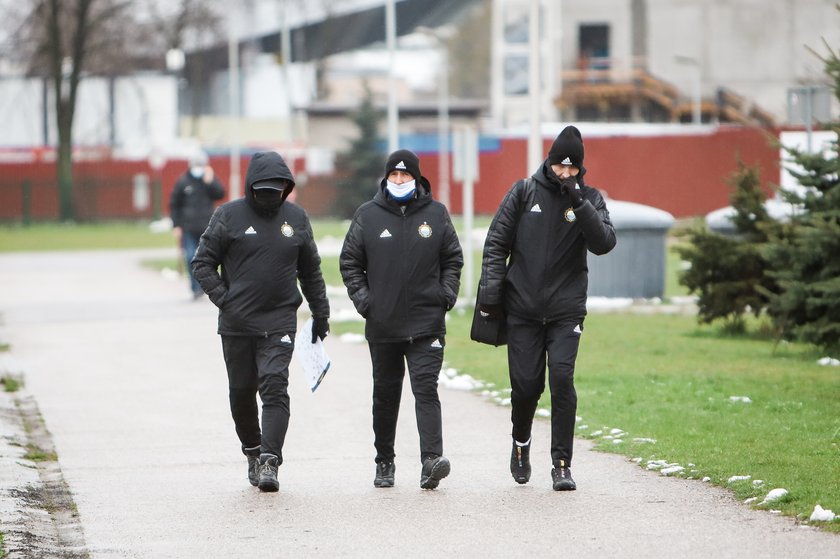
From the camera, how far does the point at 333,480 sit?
878cm

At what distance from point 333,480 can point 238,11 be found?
2268 inches

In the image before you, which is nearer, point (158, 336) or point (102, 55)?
point (158, 336)

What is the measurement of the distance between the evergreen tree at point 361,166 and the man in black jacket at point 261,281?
46.0 m

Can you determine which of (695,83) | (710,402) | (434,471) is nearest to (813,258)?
(710,402)

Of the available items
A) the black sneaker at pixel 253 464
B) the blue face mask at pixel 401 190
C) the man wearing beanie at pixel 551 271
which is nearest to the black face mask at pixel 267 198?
the blue face mask at pixel 401 190

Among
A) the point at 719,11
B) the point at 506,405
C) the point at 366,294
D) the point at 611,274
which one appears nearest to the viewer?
the point at 366,294

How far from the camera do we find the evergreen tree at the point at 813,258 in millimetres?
12648

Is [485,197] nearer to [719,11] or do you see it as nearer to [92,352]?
[719,11]

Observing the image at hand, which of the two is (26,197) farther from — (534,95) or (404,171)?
(404,171)

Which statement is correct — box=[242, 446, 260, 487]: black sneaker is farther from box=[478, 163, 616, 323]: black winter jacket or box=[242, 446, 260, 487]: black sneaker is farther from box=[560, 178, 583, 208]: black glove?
box=[560, 178, 583, 208]: black glove

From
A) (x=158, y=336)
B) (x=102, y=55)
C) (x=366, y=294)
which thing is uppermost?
(x=102, y=55)

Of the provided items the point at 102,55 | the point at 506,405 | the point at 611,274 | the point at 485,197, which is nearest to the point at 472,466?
the point at 506,405

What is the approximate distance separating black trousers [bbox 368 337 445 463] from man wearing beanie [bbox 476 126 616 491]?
40 cm

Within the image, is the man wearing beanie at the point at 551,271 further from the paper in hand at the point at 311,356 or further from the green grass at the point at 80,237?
the green grass at the point at 80,237
